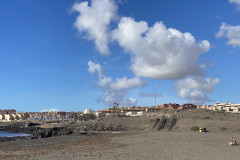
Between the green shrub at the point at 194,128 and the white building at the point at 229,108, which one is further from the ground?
the white building at the point at 229,108

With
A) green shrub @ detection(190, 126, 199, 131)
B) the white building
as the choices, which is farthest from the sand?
the white building

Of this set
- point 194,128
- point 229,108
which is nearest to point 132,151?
point 194,128

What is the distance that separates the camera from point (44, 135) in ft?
169

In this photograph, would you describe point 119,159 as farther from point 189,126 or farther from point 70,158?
point 189,126

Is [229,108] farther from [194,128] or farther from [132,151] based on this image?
[132,151]

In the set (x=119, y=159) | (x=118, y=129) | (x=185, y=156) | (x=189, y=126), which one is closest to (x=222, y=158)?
(x=185, y=156)

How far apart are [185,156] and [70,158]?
969cm

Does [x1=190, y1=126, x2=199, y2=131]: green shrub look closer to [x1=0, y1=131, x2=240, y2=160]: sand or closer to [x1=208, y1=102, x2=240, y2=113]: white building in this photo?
[x1=0, y1=131, x2=240, y2=160]: sand

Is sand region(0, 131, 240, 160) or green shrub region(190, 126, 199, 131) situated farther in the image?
green shrub region(190, 126, 199, 131)

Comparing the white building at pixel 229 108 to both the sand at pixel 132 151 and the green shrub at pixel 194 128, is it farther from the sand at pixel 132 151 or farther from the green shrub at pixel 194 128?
the sand at pixel 132 151

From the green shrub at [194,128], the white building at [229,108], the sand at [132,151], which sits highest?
the white building at [229,108]

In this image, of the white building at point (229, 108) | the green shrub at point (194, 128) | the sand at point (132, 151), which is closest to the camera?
the sand at point (132, 151)

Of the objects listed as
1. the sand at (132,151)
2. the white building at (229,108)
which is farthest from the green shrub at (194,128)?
the white building at (229,108)

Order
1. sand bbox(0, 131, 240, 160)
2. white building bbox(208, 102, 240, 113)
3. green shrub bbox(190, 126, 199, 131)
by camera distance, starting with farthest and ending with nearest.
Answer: white building bbox(208, 102, 240, 113), green shrub bbox(190, 126, 199, 131), sand bbox(0, 131, 240, 160)
